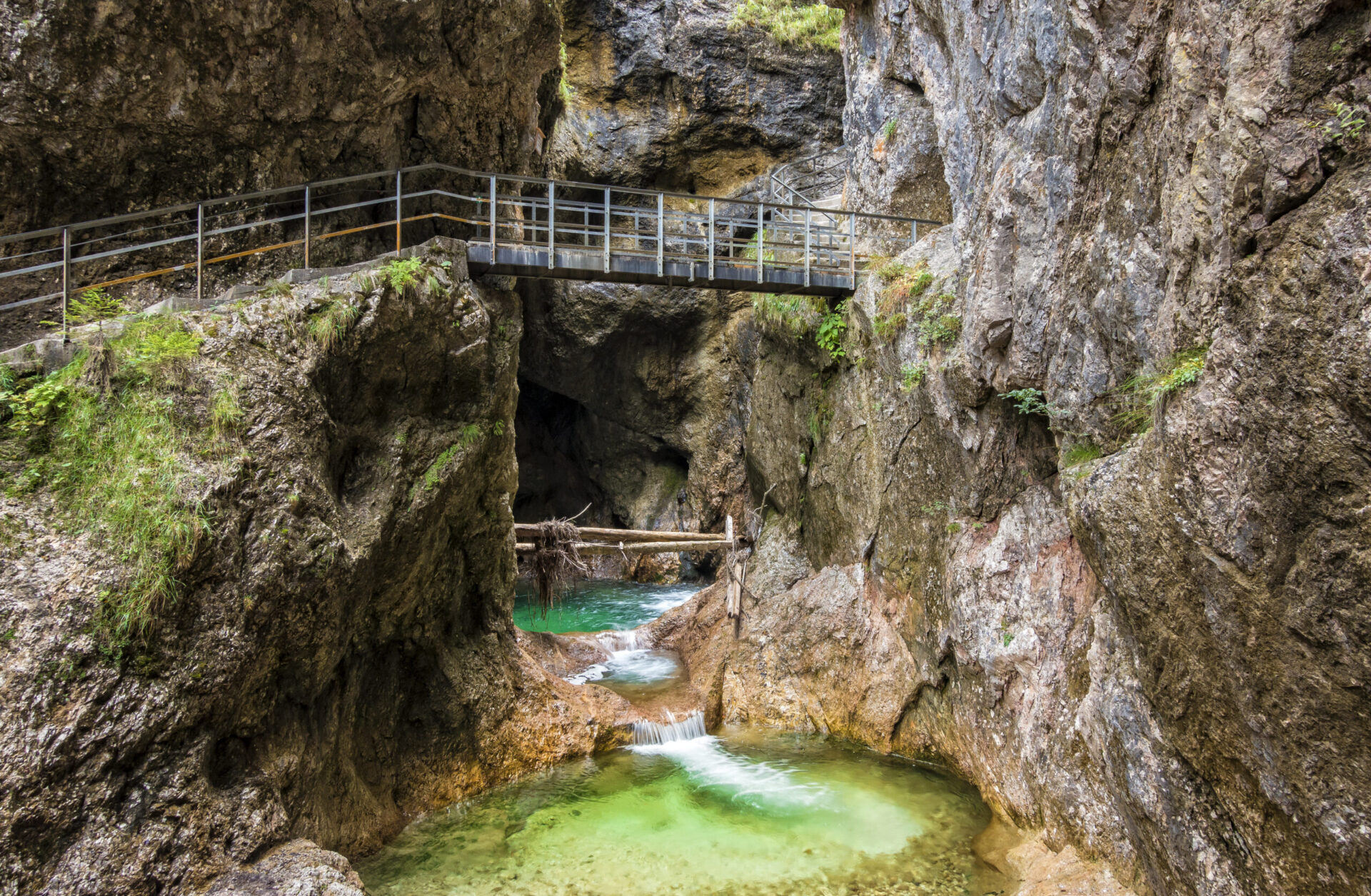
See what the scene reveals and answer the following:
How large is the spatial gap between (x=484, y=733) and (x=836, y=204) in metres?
13.1

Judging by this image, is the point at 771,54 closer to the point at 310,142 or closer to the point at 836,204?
the point at 836,204

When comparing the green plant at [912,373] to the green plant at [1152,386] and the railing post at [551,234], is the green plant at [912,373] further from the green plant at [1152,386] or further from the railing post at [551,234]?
the railing post at [551,234]

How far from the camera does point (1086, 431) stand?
6.70 m

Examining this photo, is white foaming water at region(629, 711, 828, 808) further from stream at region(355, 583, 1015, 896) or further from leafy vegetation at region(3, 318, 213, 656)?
leafy vegetation at region(3, 318, 213, 656)

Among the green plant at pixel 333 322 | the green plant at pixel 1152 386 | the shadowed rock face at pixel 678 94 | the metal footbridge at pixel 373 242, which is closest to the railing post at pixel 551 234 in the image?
the metal footbridge at pixel 373 242

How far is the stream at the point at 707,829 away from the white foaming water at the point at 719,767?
0.02 meters

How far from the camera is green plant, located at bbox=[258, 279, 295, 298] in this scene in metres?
7.41

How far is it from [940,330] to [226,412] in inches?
286

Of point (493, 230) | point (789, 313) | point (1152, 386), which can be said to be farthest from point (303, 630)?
point (789, 313)

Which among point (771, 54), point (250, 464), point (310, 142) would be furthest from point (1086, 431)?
point (771, 54)

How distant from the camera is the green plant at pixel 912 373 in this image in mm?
9766

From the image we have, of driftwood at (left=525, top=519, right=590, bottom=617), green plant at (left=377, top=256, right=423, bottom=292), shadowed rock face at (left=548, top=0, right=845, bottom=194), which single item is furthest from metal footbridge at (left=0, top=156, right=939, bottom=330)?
shadowed rock face at (left=548, top=0, right=845, bottom=194)

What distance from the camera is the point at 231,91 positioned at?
8.59 m

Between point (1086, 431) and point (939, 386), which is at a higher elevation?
point (939, 386)
